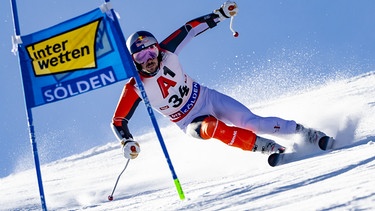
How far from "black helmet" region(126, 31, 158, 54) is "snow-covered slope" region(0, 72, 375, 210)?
56.6 inches

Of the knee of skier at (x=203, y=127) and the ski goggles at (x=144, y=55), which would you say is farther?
the ski goggles at (x=144, y=55)

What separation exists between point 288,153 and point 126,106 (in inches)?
66.3

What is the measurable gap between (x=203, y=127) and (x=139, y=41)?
106cm

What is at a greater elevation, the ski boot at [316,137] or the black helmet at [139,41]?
the black helmet at [139,41]

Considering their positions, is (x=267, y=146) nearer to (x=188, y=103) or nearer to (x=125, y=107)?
(x=188, y=103)

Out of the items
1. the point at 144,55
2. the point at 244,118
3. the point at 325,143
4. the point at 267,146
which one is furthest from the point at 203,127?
the point at 325,143

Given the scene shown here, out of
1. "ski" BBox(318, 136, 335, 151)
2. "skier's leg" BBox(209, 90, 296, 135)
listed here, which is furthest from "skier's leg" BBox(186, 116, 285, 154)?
"ski" BBox(318, 136, 335, 151)

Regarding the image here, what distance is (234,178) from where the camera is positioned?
15.3ft

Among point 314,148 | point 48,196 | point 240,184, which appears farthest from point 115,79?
point 48,196

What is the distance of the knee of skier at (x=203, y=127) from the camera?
17.0ft

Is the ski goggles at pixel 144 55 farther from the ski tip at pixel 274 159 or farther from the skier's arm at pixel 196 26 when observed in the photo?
the ski tip at pixel 274 159

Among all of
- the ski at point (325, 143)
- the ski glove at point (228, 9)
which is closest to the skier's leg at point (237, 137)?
the ski at point (325, 143)

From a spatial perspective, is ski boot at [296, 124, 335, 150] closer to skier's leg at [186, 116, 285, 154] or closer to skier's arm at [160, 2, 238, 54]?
skier's leg at [186, 116, 285, 154]

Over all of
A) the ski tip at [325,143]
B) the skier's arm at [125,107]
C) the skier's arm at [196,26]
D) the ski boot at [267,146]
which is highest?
the skier's arm at [196,26]
